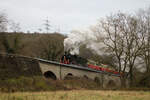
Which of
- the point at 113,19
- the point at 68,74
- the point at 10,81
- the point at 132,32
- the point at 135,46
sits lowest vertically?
the point at 68,74

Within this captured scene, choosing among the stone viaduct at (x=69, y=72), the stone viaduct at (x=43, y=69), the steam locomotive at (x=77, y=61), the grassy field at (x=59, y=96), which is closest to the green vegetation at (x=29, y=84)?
the stone viaduct at (x=43, y=69)

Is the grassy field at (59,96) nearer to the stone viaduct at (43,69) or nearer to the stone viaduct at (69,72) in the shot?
the stone viaduct at (43,69)

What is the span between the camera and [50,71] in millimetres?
29672

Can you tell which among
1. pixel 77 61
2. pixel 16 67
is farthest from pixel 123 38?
pixel 16 67

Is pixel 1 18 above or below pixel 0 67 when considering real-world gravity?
above

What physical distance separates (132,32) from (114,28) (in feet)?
9.22

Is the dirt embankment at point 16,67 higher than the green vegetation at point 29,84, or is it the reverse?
the dirt embankment at point 16,67

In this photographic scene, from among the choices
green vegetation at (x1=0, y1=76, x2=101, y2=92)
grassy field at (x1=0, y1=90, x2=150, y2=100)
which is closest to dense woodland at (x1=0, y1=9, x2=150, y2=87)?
green vegetation at (x1=0, y1=76, x2=101, y2=92)

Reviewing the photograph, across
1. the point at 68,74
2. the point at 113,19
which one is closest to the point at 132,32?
the point at 113,19

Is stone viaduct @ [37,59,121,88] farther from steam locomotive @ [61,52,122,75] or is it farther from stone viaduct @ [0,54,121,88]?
steam locomotive @ [61,52,122,75]

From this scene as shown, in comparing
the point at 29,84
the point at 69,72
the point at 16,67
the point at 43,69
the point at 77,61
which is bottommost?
the point at 69,72

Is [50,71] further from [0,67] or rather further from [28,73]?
[0,67]

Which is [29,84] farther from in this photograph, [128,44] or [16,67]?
[128,44]

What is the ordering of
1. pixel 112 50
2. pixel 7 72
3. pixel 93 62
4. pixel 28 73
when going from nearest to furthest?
pixel 7 72
pixel 28 73
pixel 112 50
pixel 93 62
